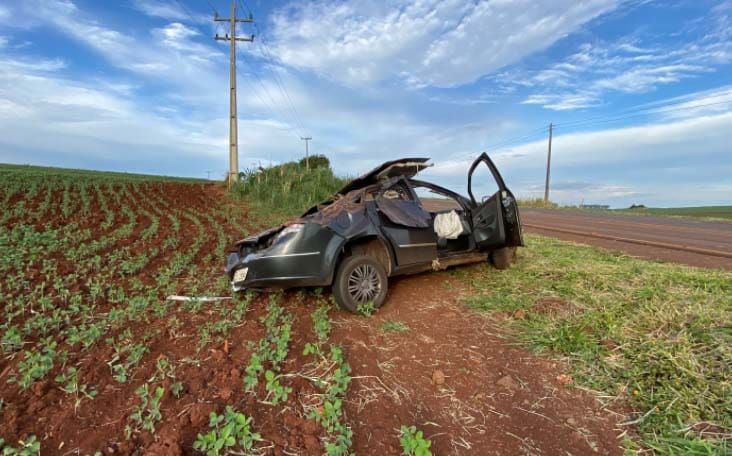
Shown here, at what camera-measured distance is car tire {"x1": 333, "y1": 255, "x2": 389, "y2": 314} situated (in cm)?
403

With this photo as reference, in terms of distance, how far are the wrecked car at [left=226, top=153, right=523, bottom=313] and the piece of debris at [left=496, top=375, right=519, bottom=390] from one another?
160 centimetres

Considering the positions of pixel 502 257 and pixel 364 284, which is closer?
pixel 364 284

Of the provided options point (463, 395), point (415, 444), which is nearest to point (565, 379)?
point (463, 395)

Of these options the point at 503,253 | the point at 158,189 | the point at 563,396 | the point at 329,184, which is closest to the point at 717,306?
the point at 563,396

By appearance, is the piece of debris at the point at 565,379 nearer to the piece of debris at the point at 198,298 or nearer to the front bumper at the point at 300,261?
the front bumper at the point at 300,261

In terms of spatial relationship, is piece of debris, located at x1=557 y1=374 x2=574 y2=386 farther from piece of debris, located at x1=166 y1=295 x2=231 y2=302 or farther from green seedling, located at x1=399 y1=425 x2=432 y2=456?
piece of debris, located at x1=166 y1=295 x2=231 y2=302

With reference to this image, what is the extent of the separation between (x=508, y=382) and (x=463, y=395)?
0.40 metres

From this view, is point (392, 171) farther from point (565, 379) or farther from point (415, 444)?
point (415, 444)

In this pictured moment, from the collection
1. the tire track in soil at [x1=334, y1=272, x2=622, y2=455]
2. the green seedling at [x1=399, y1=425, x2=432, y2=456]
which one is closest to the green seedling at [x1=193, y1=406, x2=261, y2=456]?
the tire track in soil at [x1=334, y1=272, x2=622, y2=455]

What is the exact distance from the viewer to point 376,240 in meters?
4.46

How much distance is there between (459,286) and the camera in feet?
17.3

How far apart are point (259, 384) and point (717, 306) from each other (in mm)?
4123

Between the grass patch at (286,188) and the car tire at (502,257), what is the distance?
8.11m

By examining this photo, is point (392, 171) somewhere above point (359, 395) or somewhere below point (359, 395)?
above
